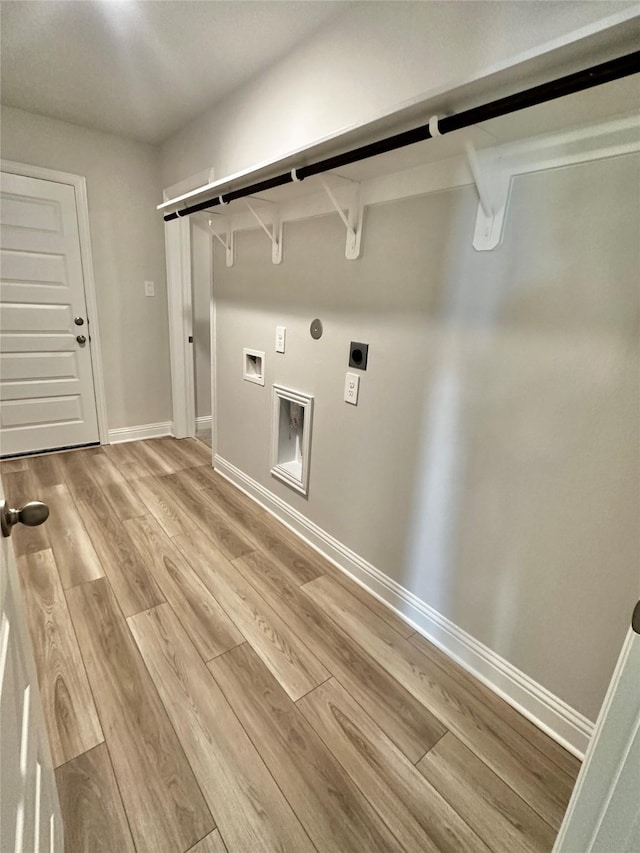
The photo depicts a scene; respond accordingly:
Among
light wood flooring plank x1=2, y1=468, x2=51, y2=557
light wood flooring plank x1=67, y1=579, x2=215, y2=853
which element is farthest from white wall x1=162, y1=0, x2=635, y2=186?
light wood flooring plank x1=2, y1=468, x2=51, y2=557

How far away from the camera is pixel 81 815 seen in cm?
101

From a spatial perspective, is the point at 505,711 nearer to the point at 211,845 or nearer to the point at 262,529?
the point at 211,845

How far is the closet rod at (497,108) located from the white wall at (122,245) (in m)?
2.23

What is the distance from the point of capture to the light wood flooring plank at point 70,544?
6.12 ft

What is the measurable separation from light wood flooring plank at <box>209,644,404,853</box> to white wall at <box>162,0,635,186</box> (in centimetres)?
182

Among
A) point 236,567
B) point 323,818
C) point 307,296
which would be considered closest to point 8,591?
point 323,818

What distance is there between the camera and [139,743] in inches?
46.6

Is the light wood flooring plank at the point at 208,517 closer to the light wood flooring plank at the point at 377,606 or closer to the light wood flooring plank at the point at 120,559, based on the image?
the light wood flooring plank at the point at 120,559

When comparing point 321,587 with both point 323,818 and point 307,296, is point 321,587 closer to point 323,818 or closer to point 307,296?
point 323,818

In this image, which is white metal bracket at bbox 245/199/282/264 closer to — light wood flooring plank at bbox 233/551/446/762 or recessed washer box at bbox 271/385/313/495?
recessed washer box at bbox 271/385/313/495

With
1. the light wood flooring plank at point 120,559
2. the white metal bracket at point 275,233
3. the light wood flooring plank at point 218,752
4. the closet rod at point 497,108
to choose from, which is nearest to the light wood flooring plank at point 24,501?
the light wood flooring plank at point 120,559

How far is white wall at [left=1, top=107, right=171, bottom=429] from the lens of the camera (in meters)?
2.68

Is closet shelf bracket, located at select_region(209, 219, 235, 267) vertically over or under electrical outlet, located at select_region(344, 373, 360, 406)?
over

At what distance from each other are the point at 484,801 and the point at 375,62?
8.03 feet
